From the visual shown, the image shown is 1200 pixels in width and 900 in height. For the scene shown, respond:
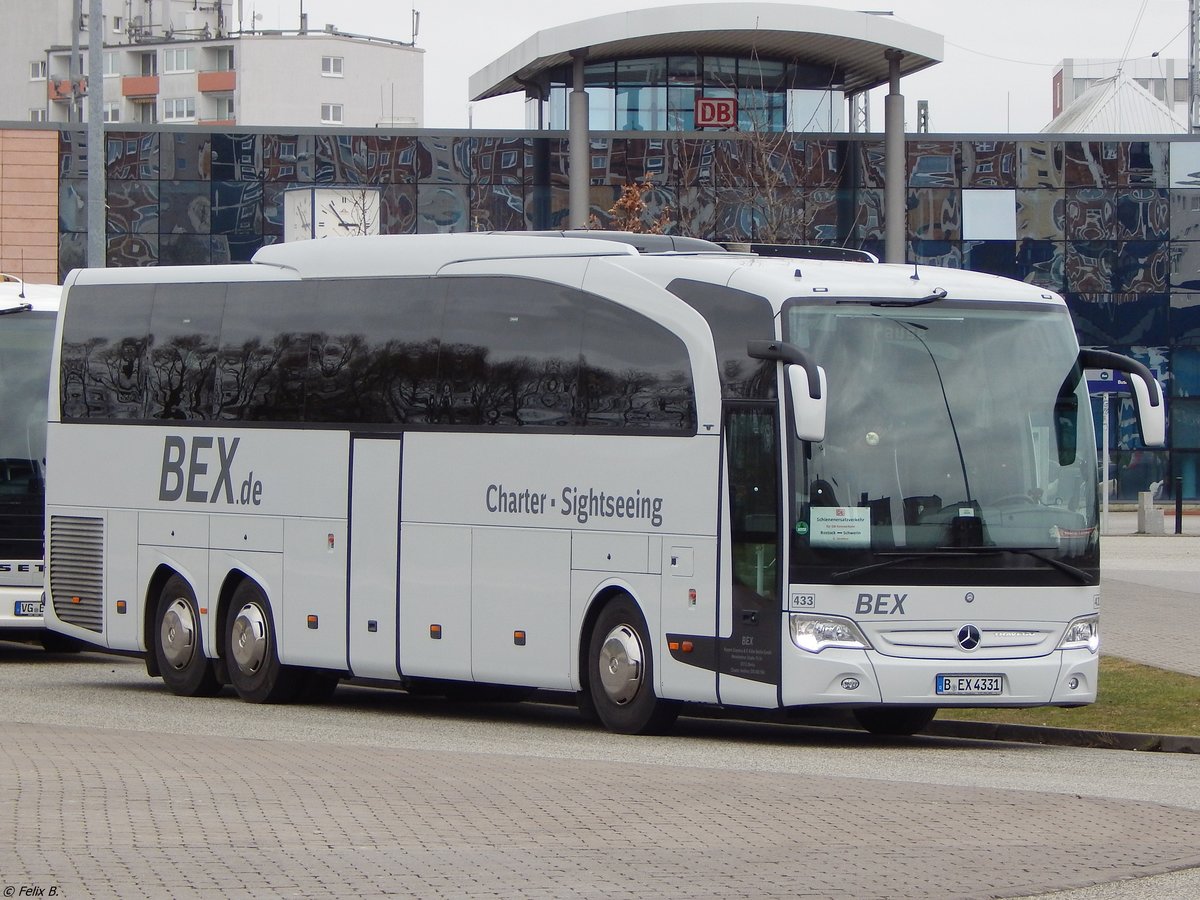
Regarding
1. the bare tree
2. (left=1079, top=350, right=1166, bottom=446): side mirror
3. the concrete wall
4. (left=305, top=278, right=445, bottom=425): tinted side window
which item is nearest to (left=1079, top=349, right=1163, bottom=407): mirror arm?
(left=1079, top=350, right=1166, bottom=446): side mirror

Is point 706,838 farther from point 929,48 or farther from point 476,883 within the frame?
point 929,48

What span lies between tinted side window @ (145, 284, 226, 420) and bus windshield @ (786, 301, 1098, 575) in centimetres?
641

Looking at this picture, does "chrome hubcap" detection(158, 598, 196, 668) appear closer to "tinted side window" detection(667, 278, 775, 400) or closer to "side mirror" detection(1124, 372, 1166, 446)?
"tinted side window" detection(667, 278, 775, 400)

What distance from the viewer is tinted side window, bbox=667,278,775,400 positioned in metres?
14.0

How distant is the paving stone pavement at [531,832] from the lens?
8.28 meters

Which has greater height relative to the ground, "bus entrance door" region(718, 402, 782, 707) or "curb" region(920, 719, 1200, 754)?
"bus entrance door" region(718, 402, 782, 707)

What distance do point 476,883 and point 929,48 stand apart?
46266 millimetres

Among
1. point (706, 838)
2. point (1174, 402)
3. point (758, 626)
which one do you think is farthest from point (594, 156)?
point (706, 838)

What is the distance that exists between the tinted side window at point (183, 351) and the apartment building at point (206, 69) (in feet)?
324

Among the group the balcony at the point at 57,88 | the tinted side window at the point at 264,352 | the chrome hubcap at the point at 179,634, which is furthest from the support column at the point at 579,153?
the balcony at the point at 57,88

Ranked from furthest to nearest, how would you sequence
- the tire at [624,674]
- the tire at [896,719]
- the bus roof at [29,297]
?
1. the bus roof at [29,297]
2. the tire at [896,719]
3. the tire at [624,674]

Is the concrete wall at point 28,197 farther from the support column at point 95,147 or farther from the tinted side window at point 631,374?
the tinted side window at point 631,374

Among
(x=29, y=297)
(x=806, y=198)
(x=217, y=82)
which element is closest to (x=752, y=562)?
(x=29, y=297)

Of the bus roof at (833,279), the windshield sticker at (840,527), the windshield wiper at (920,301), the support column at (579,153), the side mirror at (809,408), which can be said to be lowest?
the windshield sticker at (840,527)
